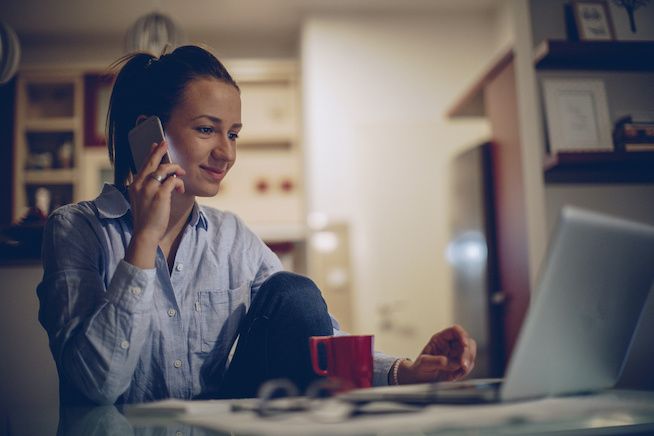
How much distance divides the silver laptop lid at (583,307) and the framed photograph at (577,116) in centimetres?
124

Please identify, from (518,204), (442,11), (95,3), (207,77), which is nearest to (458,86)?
(442,11)

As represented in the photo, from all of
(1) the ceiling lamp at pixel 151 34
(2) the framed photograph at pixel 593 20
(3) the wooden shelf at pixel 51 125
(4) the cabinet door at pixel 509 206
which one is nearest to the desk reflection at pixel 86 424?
(2) the framed photograph at pixel 593 20

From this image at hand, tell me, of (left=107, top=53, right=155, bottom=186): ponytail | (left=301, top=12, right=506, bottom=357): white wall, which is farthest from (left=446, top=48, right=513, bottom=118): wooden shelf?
(left=107, top=53, right=155, bottom=186): ponytail

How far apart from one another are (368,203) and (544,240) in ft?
7.70

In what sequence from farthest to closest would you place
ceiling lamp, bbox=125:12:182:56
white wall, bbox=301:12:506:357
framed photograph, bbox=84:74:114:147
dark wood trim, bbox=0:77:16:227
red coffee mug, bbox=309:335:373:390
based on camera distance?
1. framed photograph, bbox=84:74:114:147
2. dark wood trim, bbox=0:77:16:227
3. white wall, bbox=301:12:506:357
4. ceiling lamp, bbox=125:12:182:56
5. red coffee mug, bbox=309:335:373:390

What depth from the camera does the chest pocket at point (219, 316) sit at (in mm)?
1294

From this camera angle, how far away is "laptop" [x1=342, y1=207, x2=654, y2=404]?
2.22 ft

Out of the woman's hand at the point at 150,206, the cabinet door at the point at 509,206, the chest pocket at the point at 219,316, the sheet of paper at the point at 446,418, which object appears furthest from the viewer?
the cabinet door at the point at 509,206

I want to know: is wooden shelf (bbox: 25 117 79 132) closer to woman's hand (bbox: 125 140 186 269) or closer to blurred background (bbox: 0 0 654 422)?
blurred background (bbox: 0 0 654 422)

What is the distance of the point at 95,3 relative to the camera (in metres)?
4.43

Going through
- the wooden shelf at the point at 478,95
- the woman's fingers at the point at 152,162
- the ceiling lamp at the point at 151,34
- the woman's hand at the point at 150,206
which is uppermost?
the ceiling lamp at the point at 151,34

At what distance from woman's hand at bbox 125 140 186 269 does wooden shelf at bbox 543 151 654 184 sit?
3.88 feet

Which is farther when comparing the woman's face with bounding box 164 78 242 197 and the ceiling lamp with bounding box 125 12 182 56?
the ceiling lamp with bounding box 125 12 182 56

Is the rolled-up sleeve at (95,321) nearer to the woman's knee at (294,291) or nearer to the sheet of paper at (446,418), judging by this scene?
the woman's knee at (294,291)
